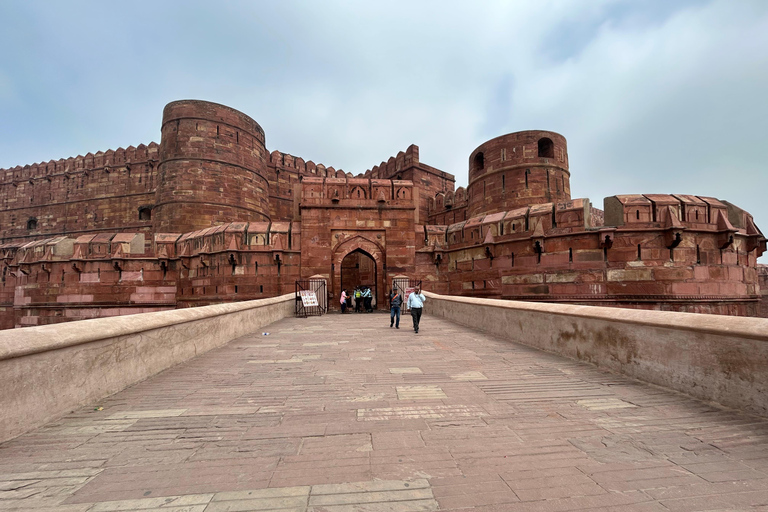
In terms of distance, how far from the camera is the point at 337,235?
592 inches

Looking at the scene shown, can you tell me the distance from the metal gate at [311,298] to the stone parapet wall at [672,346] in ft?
25.4

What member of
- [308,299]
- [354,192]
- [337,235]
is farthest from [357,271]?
[308,299]

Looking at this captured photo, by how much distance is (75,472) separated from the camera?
1.99 m

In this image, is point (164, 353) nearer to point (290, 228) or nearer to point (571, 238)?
point (290, 228)

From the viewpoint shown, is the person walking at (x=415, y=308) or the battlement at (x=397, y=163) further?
the battlement at (x=397, y=163)

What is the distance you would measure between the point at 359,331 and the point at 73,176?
33.7 metres

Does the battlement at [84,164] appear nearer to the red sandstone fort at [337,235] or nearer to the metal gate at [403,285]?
the red sandstone fort at [337,235]

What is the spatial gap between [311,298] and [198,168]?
50.7 feet

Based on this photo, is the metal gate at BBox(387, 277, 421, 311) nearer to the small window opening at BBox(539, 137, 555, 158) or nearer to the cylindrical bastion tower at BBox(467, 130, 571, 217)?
the cylindrical bastion tower at BBox(467, 130, 571, 217)

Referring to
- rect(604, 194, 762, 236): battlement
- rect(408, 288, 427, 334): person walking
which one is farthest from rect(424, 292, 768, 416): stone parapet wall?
rect(604, 194, 762, 236): battlement

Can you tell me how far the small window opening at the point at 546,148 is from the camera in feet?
65.3

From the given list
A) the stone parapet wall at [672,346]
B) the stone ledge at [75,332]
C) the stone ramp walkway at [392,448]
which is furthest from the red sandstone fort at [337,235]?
the stone ledge at [75,332]

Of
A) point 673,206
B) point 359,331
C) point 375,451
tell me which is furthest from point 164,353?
point 673,206

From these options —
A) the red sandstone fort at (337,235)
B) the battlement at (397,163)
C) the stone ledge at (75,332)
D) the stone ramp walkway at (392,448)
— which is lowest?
the stone ramp walkway at (392,448)
